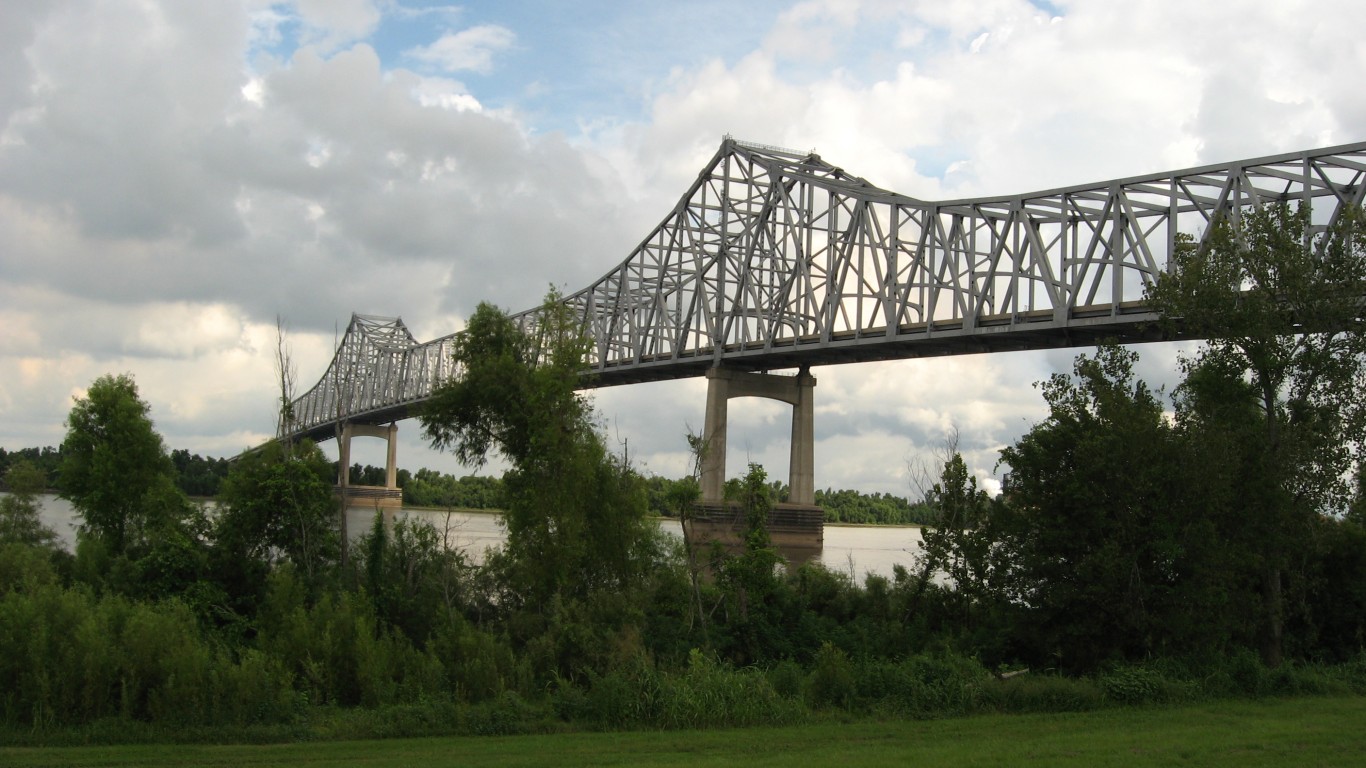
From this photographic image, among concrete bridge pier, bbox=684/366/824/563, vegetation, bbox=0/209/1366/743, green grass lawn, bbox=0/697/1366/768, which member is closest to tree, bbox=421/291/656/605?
vegetation, bbox=0/209/1366/743

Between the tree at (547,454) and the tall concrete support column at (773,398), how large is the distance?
30.4 meters

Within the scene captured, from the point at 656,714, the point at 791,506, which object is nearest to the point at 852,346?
the point at 791,506

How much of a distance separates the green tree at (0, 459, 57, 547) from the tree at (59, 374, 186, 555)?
1.15 m

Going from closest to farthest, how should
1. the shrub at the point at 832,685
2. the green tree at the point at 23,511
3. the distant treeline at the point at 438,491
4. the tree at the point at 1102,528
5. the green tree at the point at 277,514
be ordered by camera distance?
the shrub at the point at 832,685
the tree at the point at 1102,528
the green tree at the point at 277,514
the green tree at the point at 23,511
the distant treeline at the point at 438,491

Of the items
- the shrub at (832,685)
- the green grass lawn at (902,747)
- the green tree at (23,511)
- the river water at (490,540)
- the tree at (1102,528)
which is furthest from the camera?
the river water at (490,540)

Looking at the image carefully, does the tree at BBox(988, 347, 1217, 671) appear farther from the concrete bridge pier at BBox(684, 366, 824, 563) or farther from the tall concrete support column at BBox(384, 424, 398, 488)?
the tall concrete support column at BBox(384, 424, 398, 488)

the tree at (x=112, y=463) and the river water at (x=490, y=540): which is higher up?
the tree at (x=112, y=463)

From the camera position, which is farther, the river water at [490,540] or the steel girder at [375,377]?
the steel girder at [375,377]

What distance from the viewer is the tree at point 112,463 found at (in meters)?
37.1

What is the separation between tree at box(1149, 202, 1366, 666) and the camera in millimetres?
20578

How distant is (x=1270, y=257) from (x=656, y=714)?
1319 centimetres

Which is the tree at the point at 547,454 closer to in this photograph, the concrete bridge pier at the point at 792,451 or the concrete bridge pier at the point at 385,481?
the concrete bridge pier at the point at 792,451

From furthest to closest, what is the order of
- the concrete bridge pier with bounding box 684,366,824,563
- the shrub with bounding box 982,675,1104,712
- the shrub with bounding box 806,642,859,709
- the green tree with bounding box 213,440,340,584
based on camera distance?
the concrete bridge pier with bounding box 684,366,824,563 → the green tree with bounding box 213,440,340,584 → the shrub with bounding box 806,642,859,709 → the shrub with bounding box 982,675,1104,712

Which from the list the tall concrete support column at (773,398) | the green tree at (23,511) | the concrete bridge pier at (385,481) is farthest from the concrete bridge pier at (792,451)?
the concrete bridge pier at (385,481)
